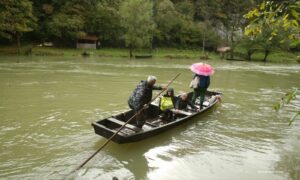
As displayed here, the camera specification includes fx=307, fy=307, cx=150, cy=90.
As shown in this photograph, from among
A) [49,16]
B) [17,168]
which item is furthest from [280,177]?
[49,16]

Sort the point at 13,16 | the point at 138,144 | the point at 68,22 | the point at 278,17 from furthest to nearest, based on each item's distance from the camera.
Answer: the point at 68,22
the point at 13,16
the point at 138,144
the point at 278,17

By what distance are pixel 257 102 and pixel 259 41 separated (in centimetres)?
3556

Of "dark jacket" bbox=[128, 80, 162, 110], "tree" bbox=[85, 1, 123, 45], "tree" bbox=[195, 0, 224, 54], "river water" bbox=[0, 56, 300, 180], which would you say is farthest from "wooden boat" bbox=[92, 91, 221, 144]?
"tree" bbox=[195, 0, 224, 54]

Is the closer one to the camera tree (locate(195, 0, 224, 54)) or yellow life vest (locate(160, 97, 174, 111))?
yellow life vest (locate(160, 97, 174, 111))

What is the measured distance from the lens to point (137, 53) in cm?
4459

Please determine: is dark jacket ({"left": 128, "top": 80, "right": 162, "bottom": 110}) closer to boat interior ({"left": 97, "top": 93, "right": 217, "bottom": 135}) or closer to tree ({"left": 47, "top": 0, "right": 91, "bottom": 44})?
boat interior ({"left": 97, "top": 93, "right": 217, "bottom": 135})

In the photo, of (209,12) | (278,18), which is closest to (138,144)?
(278,18)

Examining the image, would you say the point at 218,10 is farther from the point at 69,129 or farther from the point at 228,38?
the point at 69,129

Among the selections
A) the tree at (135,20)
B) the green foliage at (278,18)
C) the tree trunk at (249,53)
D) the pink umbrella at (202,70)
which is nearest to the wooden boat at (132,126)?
the pink umbrella at (202,70)

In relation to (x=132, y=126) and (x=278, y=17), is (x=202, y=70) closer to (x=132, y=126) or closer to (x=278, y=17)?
(x=132, y=126)

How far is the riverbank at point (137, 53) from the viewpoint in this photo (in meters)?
36.2

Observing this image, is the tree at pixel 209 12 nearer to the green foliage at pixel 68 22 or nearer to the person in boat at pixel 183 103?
the green foliage at pixel 68 22

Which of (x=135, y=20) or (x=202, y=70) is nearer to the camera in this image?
(x=202, y=70)

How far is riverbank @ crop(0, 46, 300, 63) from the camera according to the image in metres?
36.2
